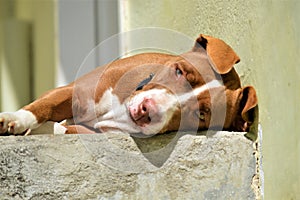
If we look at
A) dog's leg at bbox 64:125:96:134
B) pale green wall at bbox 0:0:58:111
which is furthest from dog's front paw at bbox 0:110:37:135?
pale green wall at bbox 0:0:58:111

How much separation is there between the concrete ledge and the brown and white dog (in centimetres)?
14

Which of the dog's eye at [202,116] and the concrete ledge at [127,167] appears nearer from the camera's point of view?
the concrete ledge at [127,167]

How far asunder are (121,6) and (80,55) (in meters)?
0.66

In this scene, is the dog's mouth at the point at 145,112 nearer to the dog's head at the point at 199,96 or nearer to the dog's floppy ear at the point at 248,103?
the dog's head at the point at 199,96

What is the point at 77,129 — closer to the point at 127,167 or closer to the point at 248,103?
the point at 127,167

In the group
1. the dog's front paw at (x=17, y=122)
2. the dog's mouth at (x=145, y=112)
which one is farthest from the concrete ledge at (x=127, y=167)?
the dog's front paw at (x=17, y=122)

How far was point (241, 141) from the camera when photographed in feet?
7.88

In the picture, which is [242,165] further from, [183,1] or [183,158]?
[183,1]

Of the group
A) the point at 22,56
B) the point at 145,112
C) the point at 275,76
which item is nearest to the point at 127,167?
the point at 145,112

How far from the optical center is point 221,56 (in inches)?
103

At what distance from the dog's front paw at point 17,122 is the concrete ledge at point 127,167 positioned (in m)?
0.27

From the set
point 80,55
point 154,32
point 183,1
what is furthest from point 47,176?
point 80,55

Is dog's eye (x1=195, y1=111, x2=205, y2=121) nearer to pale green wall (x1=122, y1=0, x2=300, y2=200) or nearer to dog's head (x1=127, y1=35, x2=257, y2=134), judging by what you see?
dog's head (x1=127, y1=35, x2=257, y2=134)

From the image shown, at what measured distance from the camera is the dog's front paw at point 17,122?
2443 mm
